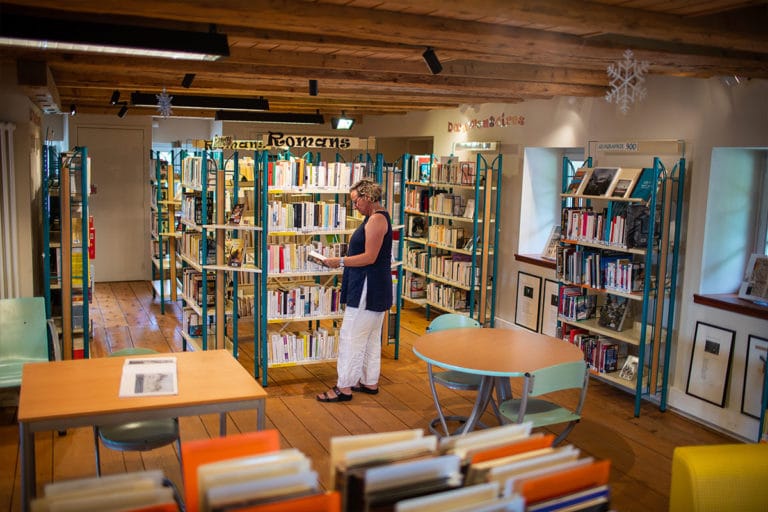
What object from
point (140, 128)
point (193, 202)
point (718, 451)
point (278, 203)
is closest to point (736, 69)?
point (718, 451)

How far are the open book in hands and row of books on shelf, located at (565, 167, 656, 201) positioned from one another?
94.1 inches

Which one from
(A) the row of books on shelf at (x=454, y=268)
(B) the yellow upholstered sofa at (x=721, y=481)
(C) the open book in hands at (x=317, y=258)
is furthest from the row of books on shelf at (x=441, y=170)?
(B) the yellow upholstered sofa at (x=721, y=481)

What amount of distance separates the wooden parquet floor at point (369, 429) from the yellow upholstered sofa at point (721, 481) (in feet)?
3.85

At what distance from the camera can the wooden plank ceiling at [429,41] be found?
3680 millimetres

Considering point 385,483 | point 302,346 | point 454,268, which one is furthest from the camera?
point 454,268

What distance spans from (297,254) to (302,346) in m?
0.86

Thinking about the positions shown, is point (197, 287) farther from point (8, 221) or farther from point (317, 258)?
point (8, 221)

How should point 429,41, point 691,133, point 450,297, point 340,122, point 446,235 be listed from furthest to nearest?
point 340,122 → point 446,235 → point 450,297 → point 691,133 → point 429,41

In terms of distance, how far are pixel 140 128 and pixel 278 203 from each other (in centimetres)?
622

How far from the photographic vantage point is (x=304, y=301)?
6566mm

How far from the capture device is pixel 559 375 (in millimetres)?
4207

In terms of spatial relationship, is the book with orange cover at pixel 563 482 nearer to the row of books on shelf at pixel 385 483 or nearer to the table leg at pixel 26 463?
the row of books on shelf at pixel 385 483

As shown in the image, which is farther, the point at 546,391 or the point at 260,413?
the point at 546,391

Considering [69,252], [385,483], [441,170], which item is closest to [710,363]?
Answer: [441,170]
